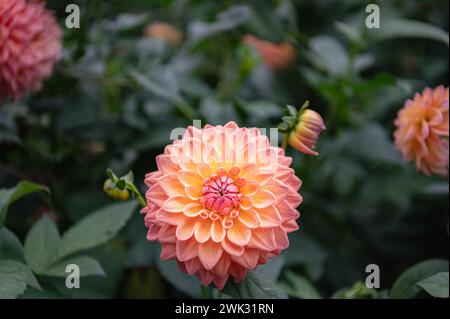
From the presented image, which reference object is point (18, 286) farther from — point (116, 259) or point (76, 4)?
point (76, 4)

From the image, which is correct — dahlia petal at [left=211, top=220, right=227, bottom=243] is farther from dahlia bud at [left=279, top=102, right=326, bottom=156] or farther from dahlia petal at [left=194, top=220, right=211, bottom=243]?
dahlia bud at [left=279, top=102, right=326, bottom=156]

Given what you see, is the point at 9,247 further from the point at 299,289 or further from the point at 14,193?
the point at 299,289

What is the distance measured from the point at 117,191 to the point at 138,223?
40cm

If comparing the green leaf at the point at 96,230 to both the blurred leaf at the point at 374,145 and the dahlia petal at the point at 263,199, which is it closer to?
the dahlia petal at the point at 263,199

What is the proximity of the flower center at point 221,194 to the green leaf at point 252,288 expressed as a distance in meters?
0.10

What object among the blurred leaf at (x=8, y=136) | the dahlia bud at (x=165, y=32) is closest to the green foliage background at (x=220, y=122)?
the blurred leaf at (x=8, y=136)

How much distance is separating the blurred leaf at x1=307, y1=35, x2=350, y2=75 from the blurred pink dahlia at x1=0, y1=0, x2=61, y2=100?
1.91 ft

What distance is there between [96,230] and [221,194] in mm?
294

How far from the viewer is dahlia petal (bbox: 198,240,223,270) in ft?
2.32

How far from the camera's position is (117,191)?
0.79m

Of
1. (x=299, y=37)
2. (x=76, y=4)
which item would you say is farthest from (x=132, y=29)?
(x=299, y=37)

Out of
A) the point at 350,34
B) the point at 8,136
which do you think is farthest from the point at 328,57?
the point at 8,136

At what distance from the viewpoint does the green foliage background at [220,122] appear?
1.16 m

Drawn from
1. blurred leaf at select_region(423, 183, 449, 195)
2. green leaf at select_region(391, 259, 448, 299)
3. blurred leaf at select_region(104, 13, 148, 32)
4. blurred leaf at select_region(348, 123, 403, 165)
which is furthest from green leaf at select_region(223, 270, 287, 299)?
blurred leaf at select_region(104, 13, 148, 32)
